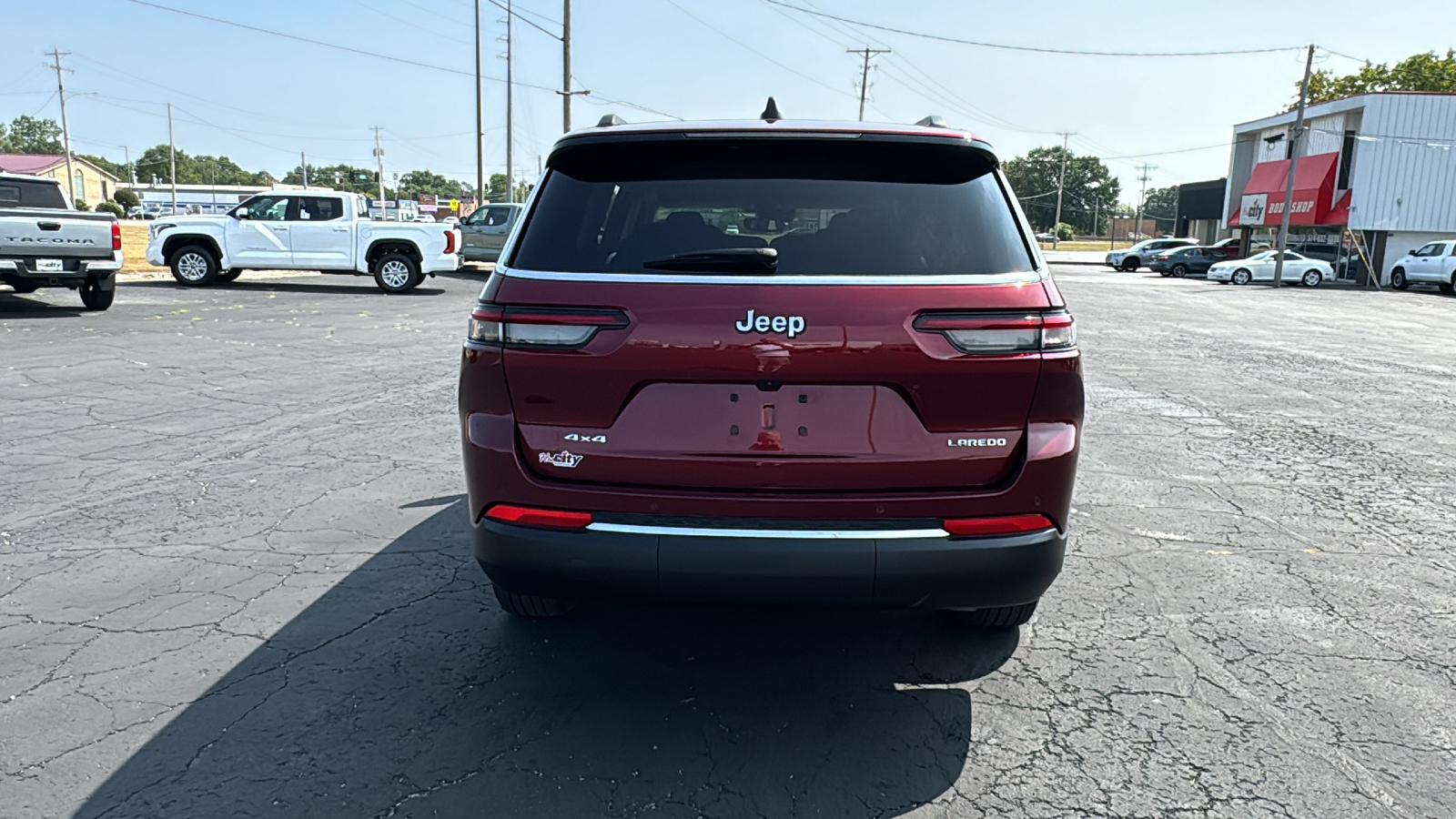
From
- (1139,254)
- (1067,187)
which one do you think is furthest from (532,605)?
(1067,187)

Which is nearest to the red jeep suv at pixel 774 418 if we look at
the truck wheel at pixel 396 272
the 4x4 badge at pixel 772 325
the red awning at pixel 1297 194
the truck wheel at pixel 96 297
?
the 4x4 badge at pixel 772 325

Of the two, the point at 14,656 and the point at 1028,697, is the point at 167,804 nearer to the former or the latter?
the point at 14,656

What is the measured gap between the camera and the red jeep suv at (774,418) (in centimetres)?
268

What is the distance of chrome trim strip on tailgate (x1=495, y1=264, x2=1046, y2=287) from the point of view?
8.98 ft

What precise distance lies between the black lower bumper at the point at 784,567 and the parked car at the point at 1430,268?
35.6m

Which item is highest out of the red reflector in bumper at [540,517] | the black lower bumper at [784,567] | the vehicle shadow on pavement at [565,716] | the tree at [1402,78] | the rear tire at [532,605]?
the tree at [1402,78]

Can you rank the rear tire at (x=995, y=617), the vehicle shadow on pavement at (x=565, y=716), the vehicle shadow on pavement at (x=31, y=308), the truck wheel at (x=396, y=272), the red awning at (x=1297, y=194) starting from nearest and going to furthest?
1. the vehicle shadow on pavement at (x=565, y=716)
2. the rear tire at (x=995, y=617)
3. the vehicle shadow on pavement at (x=31, y=308)
4. the truck wheel at (x=396, y=272)
5. the red awning at (x=1297, y=194)

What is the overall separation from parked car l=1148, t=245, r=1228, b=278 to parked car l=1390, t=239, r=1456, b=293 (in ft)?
28.7

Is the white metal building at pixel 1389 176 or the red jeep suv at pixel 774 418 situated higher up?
the white metal building at pixel 1389 176

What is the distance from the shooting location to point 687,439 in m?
2.73

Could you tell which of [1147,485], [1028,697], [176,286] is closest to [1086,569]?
[1028,697]

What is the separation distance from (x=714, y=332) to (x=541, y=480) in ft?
2.22

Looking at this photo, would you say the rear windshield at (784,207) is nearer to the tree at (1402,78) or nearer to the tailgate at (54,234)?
the tailgate at (54,234)

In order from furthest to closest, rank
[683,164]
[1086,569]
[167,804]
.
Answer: [1086,569]
[683,164]
[167,804]
